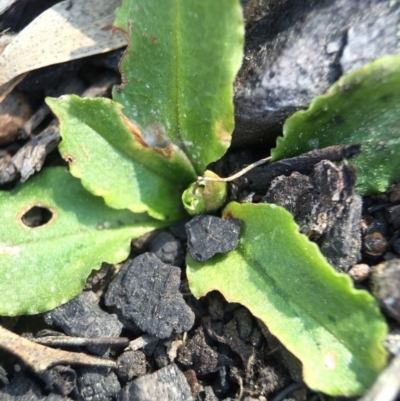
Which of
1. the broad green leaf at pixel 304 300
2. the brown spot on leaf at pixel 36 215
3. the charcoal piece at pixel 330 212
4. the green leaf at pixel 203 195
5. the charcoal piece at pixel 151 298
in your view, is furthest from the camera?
the brown spot on leaf at pixel 36 215

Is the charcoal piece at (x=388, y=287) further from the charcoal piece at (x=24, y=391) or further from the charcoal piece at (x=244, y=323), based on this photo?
the charcoal piece at (x=24, y=391)

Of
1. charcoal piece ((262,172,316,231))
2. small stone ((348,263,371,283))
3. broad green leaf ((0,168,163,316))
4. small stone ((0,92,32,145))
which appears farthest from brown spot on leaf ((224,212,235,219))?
small stone ((0,92,32,145))

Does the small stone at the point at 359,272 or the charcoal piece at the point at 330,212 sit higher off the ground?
the charcoal piece at the point at 330,212

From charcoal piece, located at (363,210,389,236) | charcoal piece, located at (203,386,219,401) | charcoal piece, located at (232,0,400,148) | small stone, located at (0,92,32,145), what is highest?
small stone, located at (0,92,32,145)

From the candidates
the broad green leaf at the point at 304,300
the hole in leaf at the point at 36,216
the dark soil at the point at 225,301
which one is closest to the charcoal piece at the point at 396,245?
the dark soil at the point at 225,301

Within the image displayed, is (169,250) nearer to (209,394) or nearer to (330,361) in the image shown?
(209,394)

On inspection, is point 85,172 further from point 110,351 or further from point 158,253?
point 110,351

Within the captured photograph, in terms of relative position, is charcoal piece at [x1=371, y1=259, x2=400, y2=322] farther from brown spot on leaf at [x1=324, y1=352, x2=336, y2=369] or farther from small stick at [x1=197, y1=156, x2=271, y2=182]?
small stick at [x1=197, y1=156, x2=271, y2=182]
